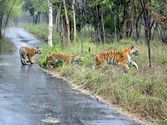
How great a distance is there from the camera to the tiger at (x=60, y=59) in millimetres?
20391

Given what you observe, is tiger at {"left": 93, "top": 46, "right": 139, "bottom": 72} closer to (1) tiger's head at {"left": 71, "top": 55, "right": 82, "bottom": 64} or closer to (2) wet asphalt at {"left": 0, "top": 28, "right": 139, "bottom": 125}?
(1) tiger's head at {"left": 71, "top": 55, "right": 82, "bottom": 64}

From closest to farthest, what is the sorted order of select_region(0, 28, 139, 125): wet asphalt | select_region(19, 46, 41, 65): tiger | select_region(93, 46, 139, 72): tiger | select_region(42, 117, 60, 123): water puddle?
select_region(42, 117, 60, 123): water puddle → select_region(0, 28, 139, 125): wet asphalt → select_region(93, 46, 139, 72): tiger → select_region(19, 46, 41, 65): tiger

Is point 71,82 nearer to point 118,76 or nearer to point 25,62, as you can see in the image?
point 118,76

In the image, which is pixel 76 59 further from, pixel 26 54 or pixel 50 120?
pixel 50 120

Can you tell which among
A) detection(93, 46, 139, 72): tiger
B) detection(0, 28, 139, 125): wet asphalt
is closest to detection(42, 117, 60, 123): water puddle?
detection(0, 28, 139, 125): wet asphalt

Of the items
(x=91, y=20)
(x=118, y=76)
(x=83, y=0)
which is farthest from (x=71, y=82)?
(x=91, y=20)

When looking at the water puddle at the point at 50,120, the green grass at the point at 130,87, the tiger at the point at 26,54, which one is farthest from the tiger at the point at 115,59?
the water puddle at the point at 50,120

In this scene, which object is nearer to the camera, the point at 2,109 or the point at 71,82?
the point at 2,109

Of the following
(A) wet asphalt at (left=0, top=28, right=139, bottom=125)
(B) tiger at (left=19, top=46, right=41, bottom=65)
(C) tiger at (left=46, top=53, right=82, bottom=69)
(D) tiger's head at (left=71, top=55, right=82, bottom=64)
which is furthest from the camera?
(B) tiger at (left=19, top=46, right=41, bottom=65)

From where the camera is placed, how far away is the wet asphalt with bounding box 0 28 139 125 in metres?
10.5

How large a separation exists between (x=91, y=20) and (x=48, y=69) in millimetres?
18227

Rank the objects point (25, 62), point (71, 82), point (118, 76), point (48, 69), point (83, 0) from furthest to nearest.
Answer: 1. point (83, 0)
2. point (25, 62)
3. point (48, 69)
4. point (71, 82)
5. point (118, 76)

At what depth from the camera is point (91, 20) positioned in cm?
4022

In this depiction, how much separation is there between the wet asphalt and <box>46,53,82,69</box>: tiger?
269cm
